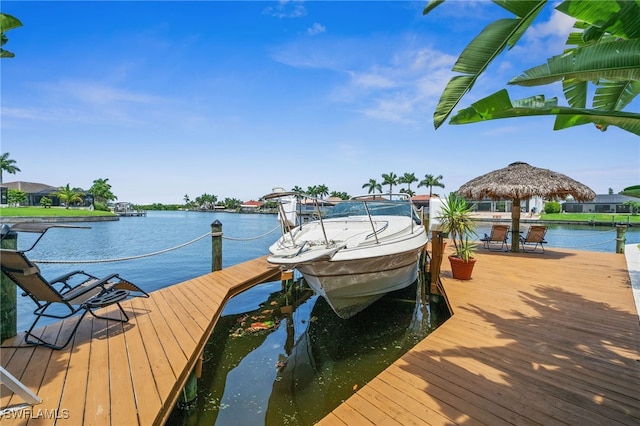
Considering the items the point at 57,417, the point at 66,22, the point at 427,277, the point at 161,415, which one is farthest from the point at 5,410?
the point at 66,22

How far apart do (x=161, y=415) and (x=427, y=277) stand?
309 inches

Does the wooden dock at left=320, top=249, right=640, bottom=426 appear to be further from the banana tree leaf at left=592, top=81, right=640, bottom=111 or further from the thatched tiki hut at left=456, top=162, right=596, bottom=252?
the thatched tiki hut at left=456, top=162, right=596, bottom=252

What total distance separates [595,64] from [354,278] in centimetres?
416

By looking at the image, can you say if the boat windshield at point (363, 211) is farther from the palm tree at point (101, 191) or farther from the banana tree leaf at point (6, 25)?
the palm tree at point (101, 191)

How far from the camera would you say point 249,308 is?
773 centimetres

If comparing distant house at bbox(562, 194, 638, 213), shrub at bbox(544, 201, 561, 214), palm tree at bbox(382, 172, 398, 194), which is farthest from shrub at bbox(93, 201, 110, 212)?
distant house at bbox(562, 194, 638, 213)

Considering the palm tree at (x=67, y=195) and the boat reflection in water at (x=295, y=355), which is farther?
the palm tree at (x=67, y=195)

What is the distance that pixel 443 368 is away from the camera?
3148 mm

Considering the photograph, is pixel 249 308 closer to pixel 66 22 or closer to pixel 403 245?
pixel 403 245

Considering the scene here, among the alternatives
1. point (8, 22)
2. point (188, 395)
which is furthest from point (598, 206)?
point (8, 22)

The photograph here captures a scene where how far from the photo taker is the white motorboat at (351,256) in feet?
15.9

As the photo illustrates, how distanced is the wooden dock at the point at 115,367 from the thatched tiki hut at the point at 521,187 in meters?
9.42

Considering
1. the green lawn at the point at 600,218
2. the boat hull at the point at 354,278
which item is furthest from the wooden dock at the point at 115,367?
the green lawn at the point at 600,218

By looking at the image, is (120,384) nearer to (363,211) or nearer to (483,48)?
(483,48)
